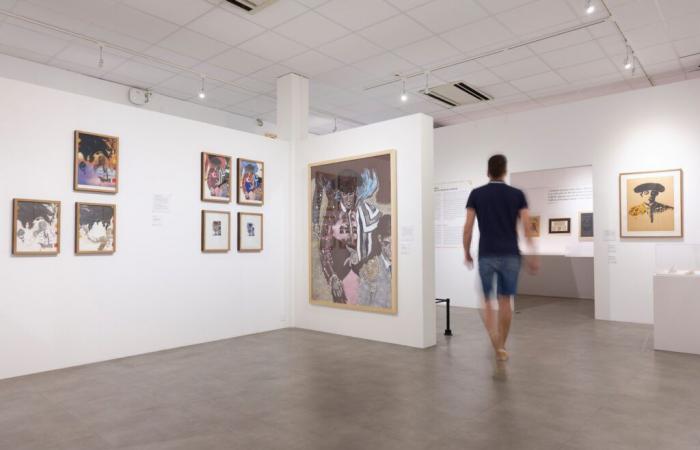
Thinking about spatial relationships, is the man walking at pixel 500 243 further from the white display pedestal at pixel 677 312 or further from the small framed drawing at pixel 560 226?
the small framed drawing at pixel 560 226

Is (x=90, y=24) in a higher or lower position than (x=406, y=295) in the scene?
higher

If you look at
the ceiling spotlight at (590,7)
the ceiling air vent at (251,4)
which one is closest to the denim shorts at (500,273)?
the ceiling spotlight at (590,7)

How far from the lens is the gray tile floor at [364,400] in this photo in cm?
296

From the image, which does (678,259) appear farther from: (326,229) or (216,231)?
(216,231)

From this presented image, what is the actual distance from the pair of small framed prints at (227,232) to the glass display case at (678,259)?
5221mm

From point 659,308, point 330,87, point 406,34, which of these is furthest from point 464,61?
point 659,308

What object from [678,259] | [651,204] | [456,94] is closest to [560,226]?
[651,204]

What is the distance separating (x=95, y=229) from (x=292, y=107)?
3.56 metres

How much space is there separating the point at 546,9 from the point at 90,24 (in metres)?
5.63

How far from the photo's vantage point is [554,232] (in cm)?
1150

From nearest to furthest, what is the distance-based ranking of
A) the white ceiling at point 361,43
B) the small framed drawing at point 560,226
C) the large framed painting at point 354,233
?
1. the white ceiling at point 361,43
2. the large framed painting at point 354,233
3. the small framed drawing at point 560,226

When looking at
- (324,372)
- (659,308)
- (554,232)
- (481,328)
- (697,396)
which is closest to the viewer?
(697,396)

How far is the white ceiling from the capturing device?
5.69 meters

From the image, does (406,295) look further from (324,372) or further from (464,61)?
(464,61)
